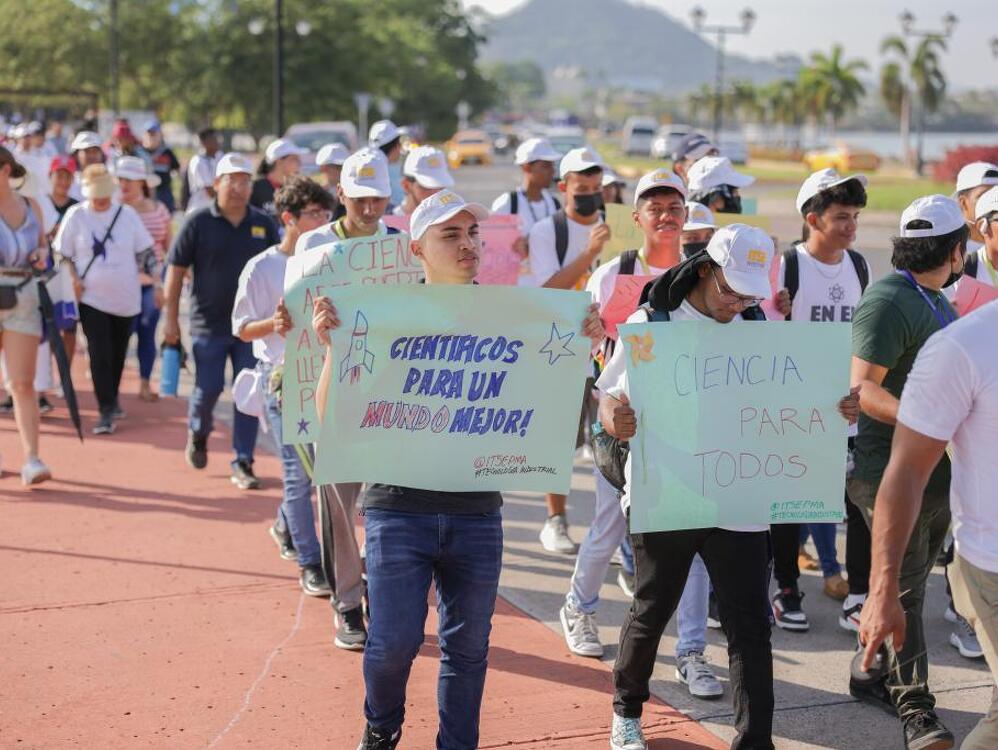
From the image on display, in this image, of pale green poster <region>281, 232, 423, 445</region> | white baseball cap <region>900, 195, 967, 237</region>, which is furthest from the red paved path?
white baseball cap <region>900, 195, 967, 237</region>

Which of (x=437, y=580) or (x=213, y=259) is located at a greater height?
(x=213, y=259)

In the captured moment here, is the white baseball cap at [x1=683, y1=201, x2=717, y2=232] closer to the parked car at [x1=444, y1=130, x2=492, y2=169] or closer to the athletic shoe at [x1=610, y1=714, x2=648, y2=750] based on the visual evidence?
the athletic shoe at [x1=610, y1=714, x2=648, y2=750]

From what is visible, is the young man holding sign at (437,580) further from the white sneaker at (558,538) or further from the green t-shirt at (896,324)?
the white sneaker at (558,538)

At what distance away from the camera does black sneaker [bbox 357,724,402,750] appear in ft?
14.3

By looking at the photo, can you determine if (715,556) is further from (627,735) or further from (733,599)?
(627,735)

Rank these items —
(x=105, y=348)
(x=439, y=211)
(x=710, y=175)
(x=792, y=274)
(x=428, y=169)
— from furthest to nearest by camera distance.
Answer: (x=105, y=348), (x=428, y=169), (x=710, y=175), (x=792, y=274), (x=439, y=211)

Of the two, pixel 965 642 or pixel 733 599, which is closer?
pixel 733 599

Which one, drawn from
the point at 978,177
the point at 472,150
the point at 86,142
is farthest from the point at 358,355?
the point at 472,150

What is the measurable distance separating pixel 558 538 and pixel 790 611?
1.54 m

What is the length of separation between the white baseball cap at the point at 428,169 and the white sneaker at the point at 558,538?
1.98m

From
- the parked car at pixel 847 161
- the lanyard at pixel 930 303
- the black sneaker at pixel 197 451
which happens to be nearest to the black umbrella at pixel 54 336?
the black sneaker at pixel 197 451

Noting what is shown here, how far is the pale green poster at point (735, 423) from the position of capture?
4316 millimetres

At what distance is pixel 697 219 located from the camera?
5.88 metres

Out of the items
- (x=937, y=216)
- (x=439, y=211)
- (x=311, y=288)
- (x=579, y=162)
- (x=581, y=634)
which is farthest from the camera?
(x=579, y=162)
